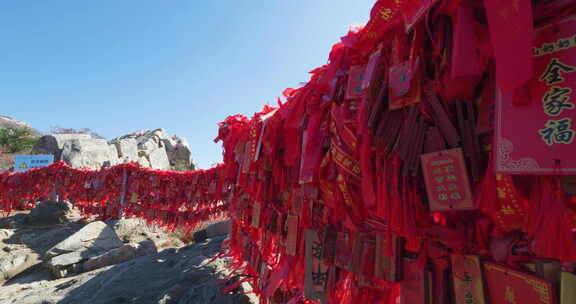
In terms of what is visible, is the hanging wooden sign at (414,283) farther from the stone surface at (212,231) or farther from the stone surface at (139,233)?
the stone surface at (139,233)

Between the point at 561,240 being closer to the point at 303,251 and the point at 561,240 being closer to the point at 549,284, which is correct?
the point at 549,284

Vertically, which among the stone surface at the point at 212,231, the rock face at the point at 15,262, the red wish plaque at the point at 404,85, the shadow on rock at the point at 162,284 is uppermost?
the red wish plaque at the point at 404,85

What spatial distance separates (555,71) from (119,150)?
23.9 meters

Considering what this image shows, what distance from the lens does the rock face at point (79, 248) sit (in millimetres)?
5957

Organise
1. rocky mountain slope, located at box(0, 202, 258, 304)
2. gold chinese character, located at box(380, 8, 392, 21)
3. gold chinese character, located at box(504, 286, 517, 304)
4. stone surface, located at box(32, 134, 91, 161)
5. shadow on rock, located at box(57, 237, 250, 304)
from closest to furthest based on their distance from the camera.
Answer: gold chinese character, located at box(504, 286, 517, 304) < gold chinese character, located at box(380, 8, 392, 21) < shadow on rock, located at box(57, 237, 250, 304) < rocky mountain slope, located at box(0, 202, 258, 304) < stone surface, located at box(32, 134, 91, 161)

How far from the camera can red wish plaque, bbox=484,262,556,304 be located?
57 centimetres

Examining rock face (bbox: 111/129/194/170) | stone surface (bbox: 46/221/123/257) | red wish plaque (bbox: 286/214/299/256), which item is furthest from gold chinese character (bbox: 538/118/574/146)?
rock face (bbox: 111/129/194/170)

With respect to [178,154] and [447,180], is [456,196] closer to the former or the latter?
[447,180]

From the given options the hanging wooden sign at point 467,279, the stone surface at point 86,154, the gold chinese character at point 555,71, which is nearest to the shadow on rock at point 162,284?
the hanging wooden sign at point 467,279

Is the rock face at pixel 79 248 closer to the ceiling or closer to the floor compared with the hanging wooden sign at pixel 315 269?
closer to the floor

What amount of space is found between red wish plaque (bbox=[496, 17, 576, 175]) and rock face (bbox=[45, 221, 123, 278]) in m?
8.04

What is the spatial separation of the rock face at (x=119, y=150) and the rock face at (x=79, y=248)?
4116mm

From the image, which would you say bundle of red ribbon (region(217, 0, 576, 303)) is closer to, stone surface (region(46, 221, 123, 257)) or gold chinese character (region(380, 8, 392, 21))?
gold chinese character (region(380, 8, 392, 21))

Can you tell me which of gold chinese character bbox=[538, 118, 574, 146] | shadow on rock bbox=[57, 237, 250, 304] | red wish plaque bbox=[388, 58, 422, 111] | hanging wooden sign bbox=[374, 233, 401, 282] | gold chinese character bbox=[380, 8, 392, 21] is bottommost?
shadow on rock bbox=[57, 237, 250, 304]
